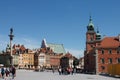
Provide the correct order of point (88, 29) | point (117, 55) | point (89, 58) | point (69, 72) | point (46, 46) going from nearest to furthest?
point (69, 72) < point (117, 55) < point (89, 58) < point (88, 29) < point (46, 46)

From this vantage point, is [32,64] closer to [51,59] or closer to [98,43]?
[51,59]

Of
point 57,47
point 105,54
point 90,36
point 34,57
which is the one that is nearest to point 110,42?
point 105,54

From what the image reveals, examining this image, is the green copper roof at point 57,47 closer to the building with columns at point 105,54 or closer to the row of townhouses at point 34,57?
the row of townhouses at point 34,57

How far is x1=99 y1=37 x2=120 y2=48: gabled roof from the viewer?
3858 inches

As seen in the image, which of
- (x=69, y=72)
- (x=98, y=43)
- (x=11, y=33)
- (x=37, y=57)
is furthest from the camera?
(x=37, y=57)

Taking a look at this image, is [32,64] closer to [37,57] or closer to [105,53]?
[37,57]

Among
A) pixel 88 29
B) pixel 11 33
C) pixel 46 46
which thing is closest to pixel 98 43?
pixel 88 29

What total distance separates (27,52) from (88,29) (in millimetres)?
59549

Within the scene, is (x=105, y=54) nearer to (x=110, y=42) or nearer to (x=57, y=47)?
(x=110, y=42)

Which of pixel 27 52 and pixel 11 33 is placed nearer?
pixel 11 33

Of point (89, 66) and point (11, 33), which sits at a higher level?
point (11, 33)

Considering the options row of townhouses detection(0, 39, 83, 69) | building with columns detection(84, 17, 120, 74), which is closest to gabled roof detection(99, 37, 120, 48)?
building with columns detection(84, 17, 120, 74)

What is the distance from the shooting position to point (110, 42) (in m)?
99.6

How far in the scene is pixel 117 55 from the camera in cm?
9731
